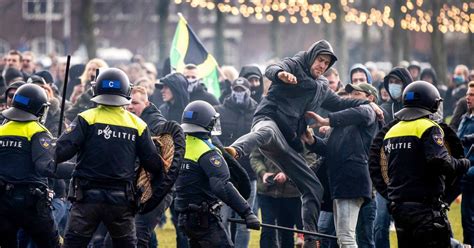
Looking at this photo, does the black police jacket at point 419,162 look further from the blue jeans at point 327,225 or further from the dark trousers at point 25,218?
the dark trousers at point 25,218

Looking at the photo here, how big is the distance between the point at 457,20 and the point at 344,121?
18.6 meters

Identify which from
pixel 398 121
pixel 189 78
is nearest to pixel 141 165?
pixel 398 121

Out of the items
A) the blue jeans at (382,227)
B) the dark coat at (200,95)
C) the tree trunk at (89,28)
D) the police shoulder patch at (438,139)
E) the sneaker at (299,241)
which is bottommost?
the sneaker at (299,241)

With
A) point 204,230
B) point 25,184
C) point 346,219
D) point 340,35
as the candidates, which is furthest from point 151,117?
point 340,35

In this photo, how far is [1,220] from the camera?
11.1 m

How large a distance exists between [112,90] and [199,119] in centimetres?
102

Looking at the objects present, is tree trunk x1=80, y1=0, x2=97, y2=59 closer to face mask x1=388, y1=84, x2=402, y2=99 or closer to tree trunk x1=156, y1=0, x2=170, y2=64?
tree trunk x1=156, y1=0, x2=170, y2=64

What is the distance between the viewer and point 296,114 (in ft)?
40.9

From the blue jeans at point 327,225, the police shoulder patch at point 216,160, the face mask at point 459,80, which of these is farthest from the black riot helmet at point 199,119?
the face mask at point 459,80

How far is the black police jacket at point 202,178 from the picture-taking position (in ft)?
35.8

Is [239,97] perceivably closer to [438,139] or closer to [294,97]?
[294,97]

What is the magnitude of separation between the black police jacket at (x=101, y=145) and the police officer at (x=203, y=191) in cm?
73

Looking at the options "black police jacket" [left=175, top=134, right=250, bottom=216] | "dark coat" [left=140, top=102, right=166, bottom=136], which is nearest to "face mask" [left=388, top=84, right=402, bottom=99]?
"dark coat" [left=140, top=102, right=166, bottom=136]

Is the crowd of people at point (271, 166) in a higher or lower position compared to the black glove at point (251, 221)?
higher
